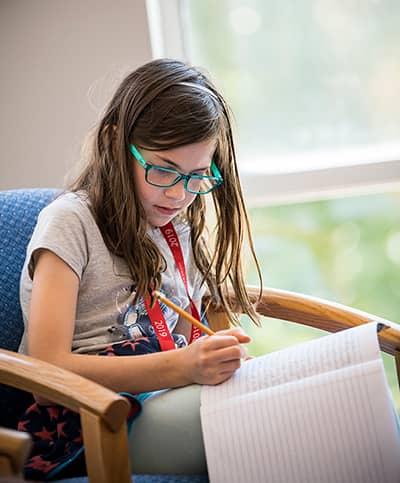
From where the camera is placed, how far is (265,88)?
6.72 ft

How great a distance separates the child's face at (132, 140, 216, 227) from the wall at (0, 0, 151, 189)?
1.95 ft

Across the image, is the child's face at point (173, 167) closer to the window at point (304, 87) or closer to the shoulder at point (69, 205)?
the shoulder at point (69, 205)

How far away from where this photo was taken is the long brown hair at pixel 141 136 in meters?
1.28

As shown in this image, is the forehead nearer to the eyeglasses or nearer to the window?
the eyeglasses

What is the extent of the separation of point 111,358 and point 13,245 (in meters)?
0.35

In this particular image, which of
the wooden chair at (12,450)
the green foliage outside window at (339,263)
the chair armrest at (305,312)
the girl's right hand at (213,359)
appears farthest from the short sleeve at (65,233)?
the green foliage outside window at (339,263)

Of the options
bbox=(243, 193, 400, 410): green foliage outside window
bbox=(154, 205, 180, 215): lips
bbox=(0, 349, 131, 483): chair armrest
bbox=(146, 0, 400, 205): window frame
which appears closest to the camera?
bbox=(0, 349, 131, 483): chair armrest

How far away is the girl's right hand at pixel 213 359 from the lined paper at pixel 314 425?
0.05m

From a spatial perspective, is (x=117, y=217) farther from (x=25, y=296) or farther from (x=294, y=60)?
(x=294, y=60)

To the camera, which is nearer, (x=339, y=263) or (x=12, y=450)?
(x=12, y=450)

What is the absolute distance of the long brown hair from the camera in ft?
4.21

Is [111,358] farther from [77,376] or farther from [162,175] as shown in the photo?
[162,175]

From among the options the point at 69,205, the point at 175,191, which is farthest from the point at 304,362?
the point at 69,205

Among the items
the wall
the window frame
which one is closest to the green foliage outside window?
the window frame
